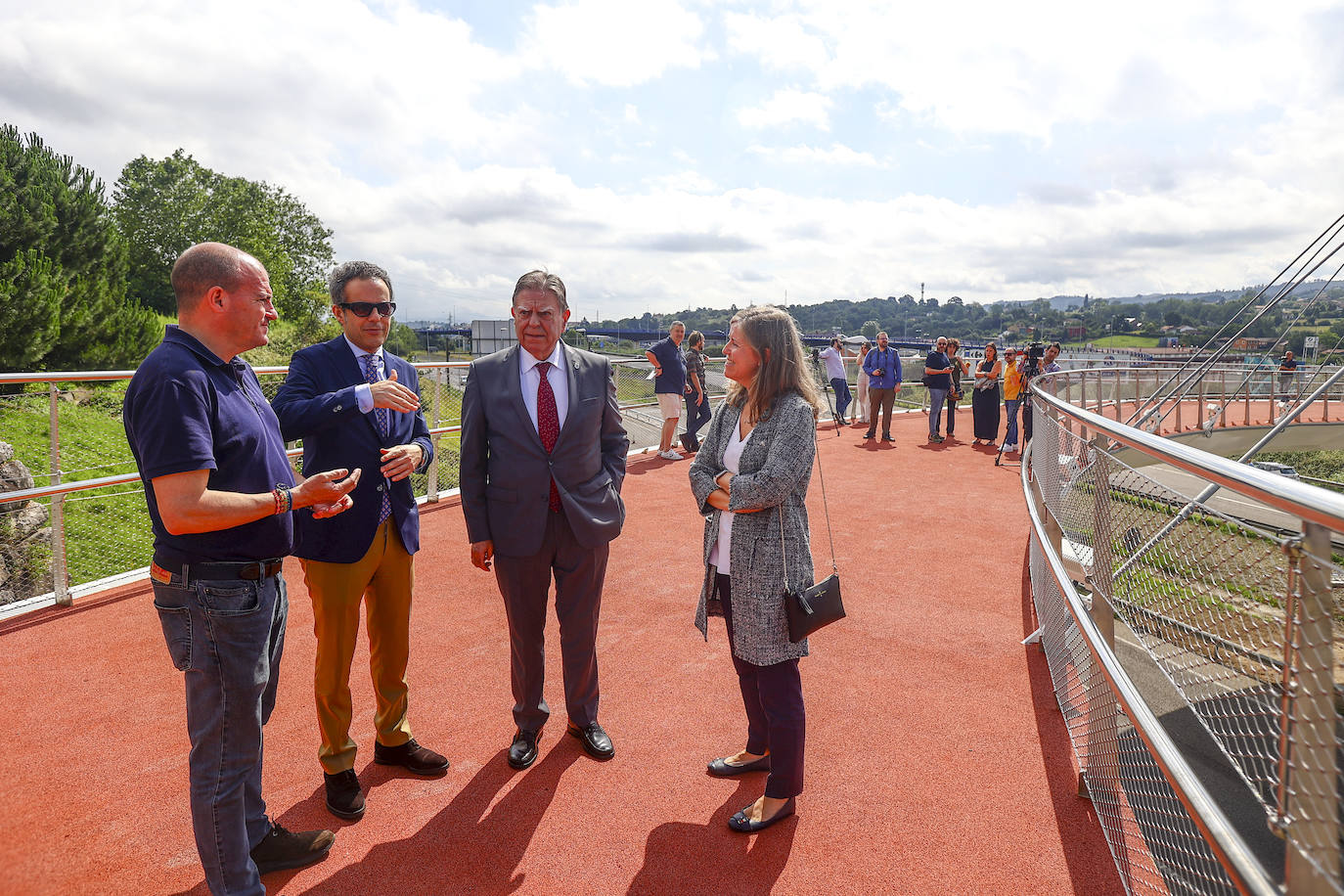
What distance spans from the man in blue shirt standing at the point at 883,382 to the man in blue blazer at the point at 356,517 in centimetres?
1136

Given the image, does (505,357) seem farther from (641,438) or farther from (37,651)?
(641,438)

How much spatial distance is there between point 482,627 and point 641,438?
9.71 meters

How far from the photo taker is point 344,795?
9.79 ft

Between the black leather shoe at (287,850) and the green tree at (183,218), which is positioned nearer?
the black leather shoe at (287,850)

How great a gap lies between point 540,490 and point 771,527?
1038 mm

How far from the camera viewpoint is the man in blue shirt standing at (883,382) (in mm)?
13484

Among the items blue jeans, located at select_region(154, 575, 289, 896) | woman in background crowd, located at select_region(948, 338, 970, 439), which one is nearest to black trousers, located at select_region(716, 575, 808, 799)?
blue jeans, located at select_region(154, 575, 289, 896)

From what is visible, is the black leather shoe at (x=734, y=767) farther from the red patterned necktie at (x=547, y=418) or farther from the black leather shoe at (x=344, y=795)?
the black leather shoe at (x=344, y=795)

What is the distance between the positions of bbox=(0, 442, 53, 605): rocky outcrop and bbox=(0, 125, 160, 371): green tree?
20708mm

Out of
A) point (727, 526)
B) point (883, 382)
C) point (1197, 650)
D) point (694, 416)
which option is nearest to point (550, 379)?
point (727, 526)

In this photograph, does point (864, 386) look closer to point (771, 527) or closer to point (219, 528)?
point (771, 527)

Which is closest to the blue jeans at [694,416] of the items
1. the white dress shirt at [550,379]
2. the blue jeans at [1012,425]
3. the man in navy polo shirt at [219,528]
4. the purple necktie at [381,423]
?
the blue jeans at [1012,425]

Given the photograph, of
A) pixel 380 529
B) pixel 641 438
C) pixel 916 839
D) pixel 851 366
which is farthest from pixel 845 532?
pixel 851 366

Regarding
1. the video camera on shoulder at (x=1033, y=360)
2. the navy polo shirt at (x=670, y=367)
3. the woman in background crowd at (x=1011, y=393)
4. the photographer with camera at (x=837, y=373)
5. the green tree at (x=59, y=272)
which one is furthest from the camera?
the green tree at (x=59, y=272)
